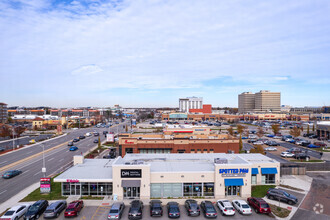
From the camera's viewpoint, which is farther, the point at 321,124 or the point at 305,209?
the point at 321,124

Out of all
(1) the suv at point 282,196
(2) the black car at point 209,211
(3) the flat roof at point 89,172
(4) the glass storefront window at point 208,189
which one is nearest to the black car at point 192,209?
(2) the black car at point 209,211

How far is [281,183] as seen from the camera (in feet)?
93.7

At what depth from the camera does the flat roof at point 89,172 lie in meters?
23.9

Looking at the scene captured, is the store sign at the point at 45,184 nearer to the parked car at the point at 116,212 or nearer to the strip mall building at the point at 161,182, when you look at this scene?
the strip mall building at the point at 161,182

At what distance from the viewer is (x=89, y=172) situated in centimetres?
2602

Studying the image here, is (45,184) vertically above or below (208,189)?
above

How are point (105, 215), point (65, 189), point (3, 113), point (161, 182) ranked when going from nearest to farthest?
point (105, 215) < point (161, 182) < point (65, 189) < point (3, 113)

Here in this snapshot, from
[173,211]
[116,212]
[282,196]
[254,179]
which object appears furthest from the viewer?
[254,179]

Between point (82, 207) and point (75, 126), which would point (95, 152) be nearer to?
point (82, 207)

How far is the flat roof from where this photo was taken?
23.9m

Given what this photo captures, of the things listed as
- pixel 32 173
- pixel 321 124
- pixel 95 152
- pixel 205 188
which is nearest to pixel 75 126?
pixel 95 152

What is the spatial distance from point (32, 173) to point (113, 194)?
18.7 metres

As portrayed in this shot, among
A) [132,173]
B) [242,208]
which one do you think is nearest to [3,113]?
[132,173]

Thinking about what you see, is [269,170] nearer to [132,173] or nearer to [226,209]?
[226,209]
